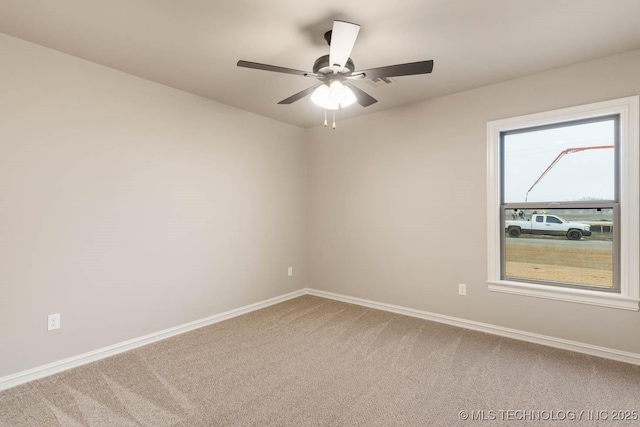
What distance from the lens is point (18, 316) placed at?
2.25 meters

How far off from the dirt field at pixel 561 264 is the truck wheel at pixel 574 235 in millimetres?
103

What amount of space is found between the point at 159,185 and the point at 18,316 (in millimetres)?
1437

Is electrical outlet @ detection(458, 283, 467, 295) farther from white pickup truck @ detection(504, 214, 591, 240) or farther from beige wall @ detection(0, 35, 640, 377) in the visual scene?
white pickup truck @ detection(504, 214, 591, 240)

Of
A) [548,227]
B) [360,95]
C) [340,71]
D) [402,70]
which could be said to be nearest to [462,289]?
[548,227]

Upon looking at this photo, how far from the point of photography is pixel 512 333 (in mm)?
3002

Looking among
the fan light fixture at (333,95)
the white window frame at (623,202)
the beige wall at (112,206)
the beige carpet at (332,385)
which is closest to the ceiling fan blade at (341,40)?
the fan light fixture at (333,95)

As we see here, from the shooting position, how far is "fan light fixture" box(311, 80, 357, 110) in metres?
2.16

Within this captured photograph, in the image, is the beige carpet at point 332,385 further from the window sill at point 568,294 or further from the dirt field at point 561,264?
the dirt field at point 561,264

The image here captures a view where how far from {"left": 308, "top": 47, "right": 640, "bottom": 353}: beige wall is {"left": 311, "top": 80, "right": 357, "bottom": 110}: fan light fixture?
5.38 feet

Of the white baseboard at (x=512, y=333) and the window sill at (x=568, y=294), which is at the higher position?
the window sill at (x=568, y=294)

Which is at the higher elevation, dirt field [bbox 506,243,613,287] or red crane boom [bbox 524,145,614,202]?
red crane boom [bbox 524,145,614,202]

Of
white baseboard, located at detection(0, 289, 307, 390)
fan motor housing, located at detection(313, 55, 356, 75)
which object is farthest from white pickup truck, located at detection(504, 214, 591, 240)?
white baseboard, located at detection(0, 289, 307, 390)

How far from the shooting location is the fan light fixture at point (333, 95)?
7.09ft

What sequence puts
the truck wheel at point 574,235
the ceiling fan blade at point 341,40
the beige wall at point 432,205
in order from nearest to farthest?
the ceiling fan blade at point 341,40 → the beige wall at point 432,205 → the truck wheel at point 574,235
